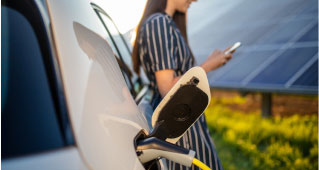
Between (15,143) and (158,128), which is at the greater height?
(15,143)

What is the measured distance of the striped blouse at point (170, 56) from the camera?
164 cm

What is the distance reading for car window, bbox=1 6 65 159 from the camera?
0.69 m

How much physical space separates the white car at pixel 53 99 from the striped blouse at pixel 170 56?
0.80 metres

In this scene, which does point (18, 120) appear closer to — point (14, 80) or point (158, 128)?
point (14, 80)

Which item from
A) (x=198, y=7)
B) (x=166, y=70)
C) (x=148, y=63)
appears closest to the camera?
(x=166, y=70)

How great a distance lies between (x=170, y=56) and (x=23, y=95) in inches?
41.0

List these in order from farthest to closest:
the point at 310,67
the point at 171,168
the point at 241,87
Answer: the point at 241,87
the point at 310,67
the point at 171,168

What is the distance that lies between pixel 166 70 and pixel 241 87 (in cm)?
295

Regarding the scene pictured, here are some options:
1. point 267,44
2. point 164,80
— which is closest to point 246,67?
point 267,44

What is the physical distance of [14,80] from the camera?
0.72 metres

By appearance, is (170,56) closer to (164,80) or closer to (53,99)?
(164,80)

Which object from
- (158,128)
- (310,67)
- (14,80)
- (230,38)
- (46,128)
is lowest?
(310,67)

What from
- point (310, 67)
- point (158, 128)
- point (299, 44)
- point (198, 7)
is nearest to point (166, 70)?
point (158, 128)

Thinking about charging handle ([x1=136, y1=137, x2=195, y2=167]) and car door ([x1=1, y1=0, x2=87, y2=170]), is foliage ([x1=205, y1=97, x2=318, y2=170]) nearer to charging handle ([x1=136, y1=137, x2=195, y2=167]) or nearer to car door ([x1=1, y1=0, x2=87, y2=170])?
charging handle ([x1=136, y1=137, x2=195, y2=167])
